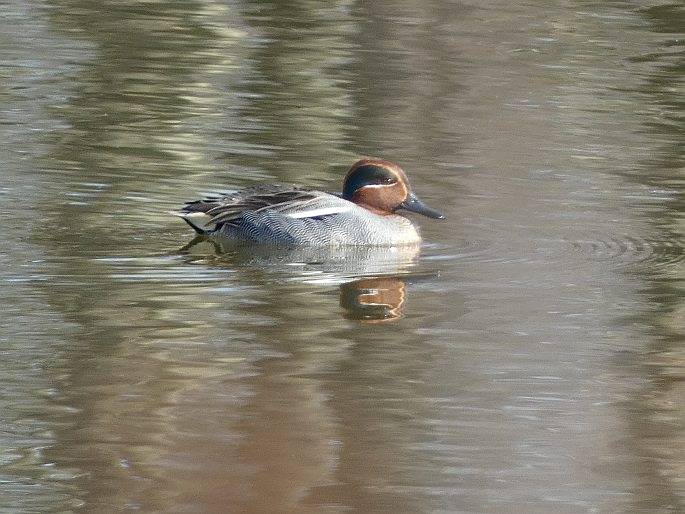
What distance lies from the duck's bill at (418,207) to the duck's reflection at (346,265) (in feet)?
1.19

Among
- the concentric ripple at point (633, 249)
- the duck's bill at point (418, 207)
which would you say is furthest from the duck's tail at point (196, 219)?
the concentric ripple at point (633, 249)

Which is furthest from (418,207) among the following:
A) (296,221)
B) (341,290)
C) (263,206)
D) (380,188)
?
(341,290)

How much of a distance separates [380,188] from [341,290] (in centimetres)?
187

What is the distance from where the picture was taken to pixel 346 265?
1111cm

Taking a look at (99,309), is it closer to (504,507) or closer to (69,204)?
(69,204)

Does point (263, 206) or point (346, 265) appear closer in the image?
point (346, 265)

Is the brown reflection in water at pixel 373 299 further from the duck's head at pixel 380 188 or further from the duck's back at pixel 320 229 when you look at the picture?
the duck's head at pixel 380 188

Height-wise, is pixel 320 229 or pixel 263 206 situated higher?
pixel 263 206

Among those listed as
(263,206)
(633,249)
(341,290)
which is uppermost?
(263,206)

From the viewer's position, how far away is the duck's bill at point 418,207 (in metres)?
11.8

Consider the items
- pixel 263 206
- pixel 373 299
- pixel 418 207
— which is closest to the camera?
pixel 373 299

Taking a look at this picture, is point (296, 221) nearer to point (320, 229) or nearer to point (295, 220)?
point (295, 220)

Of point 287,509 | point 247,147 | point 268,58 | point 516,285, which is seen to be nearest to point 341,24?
point 268,58

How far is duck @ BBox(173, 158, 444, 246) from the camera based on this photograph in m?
11.5
